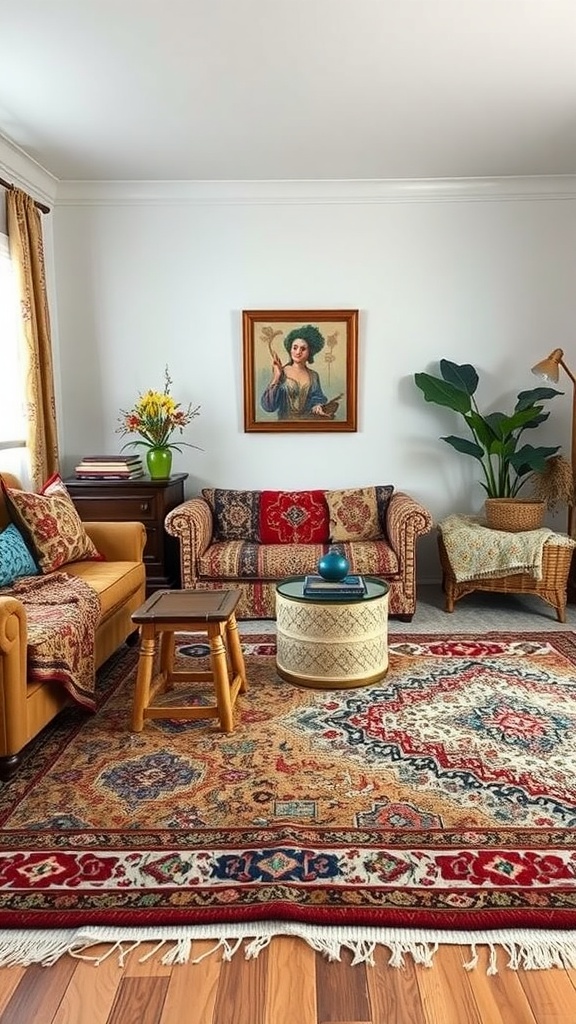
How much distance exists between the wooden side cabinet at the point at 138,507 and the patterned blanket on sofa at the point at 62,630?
120 centimetres

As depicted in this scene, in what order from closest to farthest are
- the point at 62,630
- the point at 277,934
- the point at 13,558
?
the point at 277,934
the point at 62,630
the point at 13,558

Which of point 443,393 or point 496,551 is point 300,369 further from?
point 496,551

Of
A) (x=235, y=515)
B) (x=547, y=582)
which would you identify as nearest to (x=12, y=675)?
(x=235, y=515)

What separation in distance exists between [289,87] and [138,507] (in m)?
2.44

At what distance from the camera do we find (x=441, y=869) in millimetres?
1899

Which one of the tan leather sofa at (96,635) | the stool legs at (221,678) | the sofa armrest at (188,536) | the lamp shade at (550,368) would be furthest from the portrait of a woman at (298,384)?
the stool legs at (221,678)

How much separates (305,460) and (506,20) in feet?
9.32

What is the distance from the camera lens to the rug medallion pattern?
5.86 ft

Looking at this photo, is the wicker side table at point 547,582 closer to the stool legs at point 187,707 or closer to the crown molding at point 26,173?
the stool legs at point 187,707

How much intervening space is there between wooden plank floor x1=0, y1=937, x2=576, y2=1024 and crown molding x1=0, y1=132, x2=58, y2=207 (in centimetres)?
404

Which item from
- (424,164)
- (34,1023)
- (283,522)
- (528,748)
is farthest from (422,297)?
(34,1023)

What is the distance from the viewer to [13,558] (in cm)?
326

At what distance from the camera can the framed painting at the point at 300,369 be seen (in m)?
4.93

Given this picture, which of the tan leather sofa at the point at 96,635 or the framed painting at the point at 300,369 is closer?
the tan leather sofa at the point at 96,635
